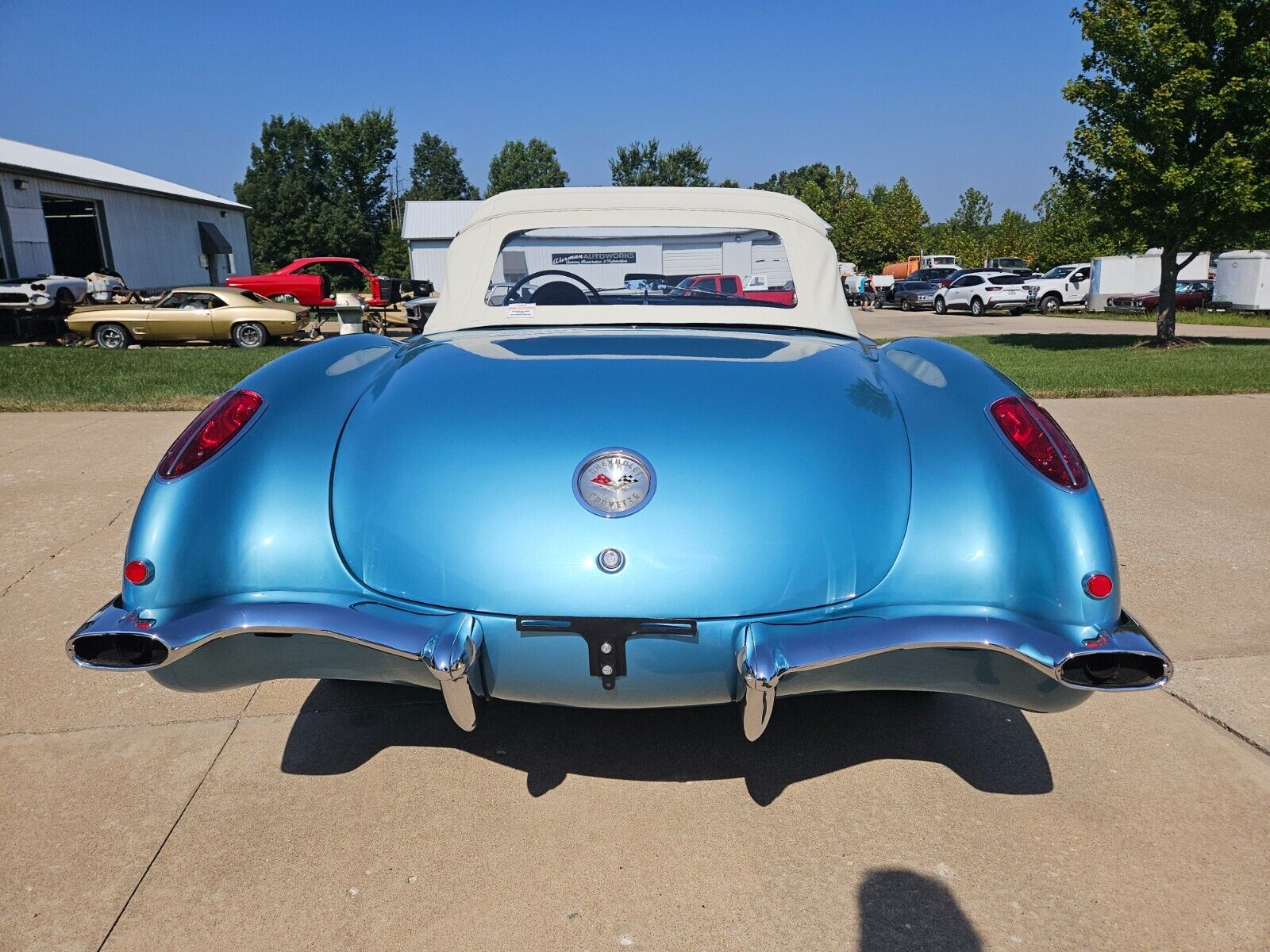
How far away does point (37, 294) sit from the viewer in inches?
734

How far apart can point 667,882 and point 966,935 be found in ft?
2.15

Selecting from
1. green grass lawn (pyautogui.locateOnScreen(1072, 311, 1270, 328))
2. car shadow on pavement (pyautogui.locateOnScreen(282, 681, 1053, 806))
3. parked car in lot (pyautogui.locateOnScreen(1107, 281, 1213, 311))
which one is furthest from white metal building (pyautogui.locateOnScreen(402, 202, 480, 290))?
car shadow on pavement (pyautogui.locateOnScreen(282, 681, 1053, 806))

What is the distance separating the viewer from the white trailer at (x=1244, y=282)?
25.8 metres

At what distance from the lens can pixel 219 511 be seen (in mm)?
2066

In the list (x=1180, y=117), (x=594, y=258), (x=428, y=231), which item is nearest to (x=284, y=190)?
(x=428, y=231)

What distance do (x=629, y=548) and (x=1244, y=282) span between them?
30998 mm

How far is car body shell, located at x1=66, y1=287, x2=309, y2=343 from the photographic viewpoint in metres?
17.4

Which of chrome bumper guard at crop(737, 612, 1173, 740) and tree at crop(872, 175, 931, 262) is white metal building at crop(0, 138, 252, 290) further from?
tree at crop(872, 175, 931, 262)

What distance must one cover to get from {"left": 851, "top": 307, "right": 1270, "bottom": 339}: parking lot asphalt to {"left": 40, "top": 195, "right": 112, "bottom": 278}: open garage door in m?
26.8

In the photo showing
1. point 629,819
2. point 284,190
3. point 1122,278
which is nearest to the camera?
point 629,819

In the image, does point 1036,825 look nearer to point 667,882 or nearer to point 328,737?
point 667,882

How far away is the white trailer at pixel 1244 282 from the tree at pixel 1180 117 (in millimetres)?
14152

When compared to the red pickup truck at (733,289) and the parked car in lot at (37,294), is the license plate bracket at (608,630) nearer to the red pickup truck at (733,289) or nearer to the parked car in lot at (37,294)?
the red pickup truck at (733,289)

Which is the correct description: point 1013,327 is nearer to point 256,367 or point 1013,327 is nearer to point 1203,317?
point 1203,317
